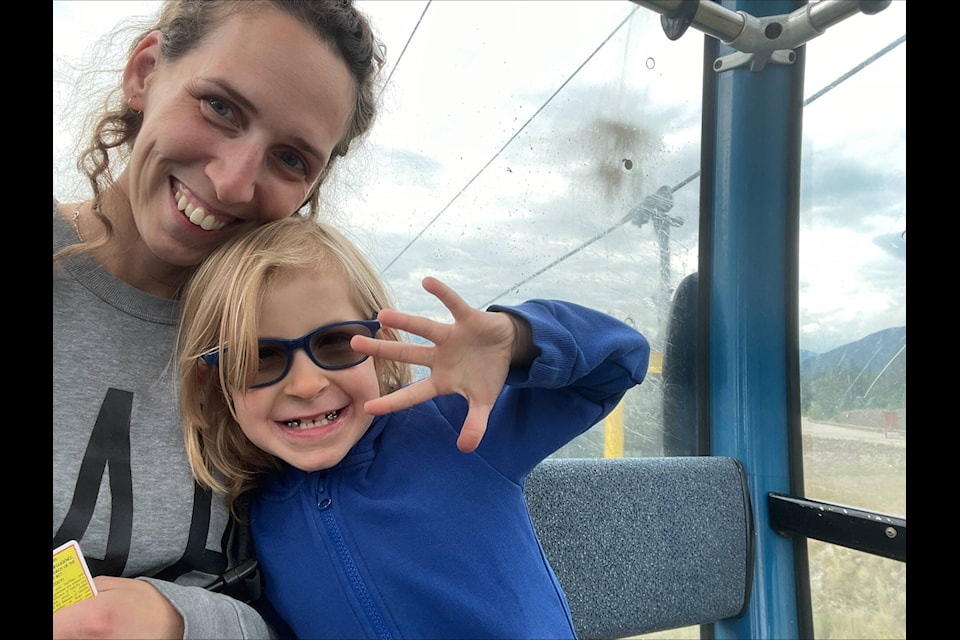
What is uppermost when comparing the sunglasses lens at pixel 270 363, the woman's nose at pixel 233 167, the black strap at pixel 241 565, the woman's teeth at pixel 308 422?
the woman's nose at pixel 233 167

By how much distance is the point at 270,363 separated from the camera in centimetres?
70

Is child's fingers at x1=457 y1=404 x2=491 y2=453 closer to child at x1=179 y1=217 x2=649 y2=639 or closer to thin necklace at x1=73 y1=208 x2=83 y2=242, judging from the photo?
child at x1=179 y1=217 x2=649 y2=639

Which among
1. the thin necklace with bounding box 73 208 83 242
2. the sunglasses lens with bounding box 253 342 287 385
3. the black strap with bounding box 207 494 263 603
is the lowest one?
the black strap with bounding box 207 494 263 603

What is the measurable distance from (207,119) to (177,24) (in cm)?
13

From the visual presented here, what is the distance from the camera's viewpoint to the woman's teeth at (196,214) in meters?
0.68

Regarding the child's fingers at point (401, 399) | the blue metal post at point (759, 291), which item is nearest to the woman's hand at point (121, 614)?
the child's fingers at point (401, 399)

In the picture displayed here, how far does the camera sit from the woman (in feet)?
2.07

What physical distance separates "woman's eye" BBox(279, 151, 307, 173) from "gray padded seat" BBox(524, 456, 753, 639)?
0.64m

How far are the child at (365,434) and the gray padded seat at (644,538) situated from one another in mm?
353

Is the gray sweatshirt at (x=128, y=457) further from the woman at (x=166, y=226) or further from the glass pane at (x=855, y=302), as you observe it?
the glass pane at (x=855, y=302)

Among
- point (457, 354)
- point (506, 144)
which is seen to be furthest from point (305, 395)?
point (506, 144)

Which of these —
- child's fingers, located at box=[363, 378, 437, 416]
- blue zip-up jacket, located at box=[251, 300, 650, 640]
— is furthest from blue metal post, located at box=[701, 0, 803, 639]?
child's fingers, located at box=[363, 378, 437, 416]

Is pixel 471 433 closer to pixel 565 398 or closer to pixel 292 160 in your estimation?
pixel 565 398
